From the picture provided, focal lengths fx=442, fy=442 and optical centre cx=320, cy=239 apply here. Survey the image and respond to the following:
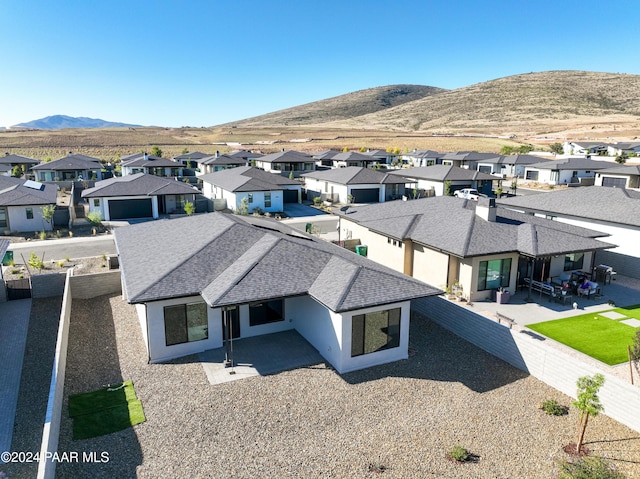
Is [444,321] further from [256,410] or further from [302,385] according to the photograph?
[256,410]

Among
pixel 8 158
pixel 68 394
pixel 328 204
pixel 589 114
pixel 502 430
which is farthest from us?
pixel 589 114

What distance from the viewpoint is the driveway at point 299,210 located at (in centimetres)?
4629

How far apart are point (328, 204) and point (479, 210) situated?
26965mm

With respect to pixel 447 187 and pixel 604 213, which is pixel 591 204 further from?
pixel 447 187

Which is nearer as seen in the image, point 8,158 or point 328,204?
point 328,204

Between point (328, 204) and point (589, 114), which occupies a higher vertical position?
point (589, 114)

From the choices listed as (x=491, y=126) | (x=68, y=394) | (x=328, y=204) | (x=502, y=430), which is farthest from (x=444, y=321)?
(x=491, y=126)

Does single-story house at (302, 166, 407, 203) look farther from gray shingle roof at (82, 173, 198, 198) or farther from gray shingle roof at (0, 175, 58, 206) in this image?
gray shingle roof at (0, 175, 58, 206)

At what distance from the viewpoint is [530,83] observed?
187 metres

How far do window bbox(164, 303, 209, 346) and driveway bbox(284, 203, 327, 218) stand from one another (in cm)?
2845

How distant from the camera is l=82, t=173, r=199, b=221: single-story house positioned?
135 ft

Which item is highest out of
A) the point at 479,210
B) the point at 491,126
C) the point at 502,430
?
the point at 491,126

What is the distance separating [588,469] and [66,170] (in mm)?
64082

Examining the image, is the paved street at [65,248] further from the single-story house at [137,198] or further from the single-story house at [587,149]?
the single-story house at [587,149]
